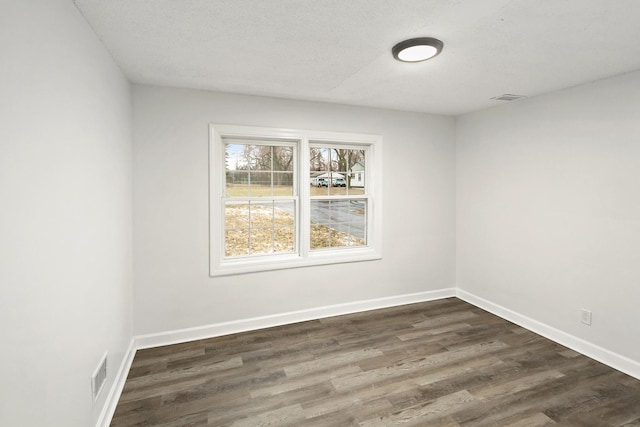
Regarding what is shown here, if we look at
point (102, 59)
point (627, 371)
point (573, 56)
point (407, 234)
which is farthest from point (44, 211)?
point (627, 371)

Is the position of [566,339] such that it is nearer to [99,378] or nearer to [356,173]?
[356,173]

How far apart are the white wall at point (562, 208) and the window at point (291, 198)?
53.0 inches

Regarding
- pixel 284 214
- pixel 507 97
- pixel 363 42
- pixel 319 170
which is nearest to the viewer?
pixel 363 42

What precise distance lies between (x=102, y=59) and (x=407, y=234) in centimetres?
352

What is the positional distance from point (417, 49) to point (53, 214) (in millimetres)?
2236

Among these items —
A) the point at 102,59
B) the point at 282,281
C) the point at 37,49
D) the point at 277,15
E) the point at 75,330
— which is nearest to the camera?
the point at 37,49

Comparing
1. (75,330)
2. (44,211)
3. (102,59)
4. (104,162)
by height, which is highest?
(102,59)

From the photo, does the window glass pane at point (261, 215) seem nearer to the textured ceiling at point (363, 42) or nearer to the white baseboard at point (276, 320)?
the white baseboard at point (276, 320)

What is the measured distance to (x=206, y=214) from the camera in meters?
3.20

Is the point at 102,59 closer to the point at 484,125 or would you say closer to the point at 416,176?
the point at 416,176

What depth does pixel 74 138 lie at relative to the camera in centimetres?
162

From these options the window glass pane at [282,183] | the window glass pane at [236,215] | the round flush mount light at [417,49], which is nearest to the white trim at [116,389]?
the window glass pane at [236,215]

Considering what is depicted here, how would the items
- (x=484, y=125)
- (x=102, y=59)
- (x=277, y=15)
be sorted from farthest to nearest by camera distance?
(x=484, y=125) < (x=102, y=59) < (x=277, y=15)

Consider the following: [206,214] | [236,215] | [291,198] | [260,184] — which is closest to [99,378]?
[206,214]
